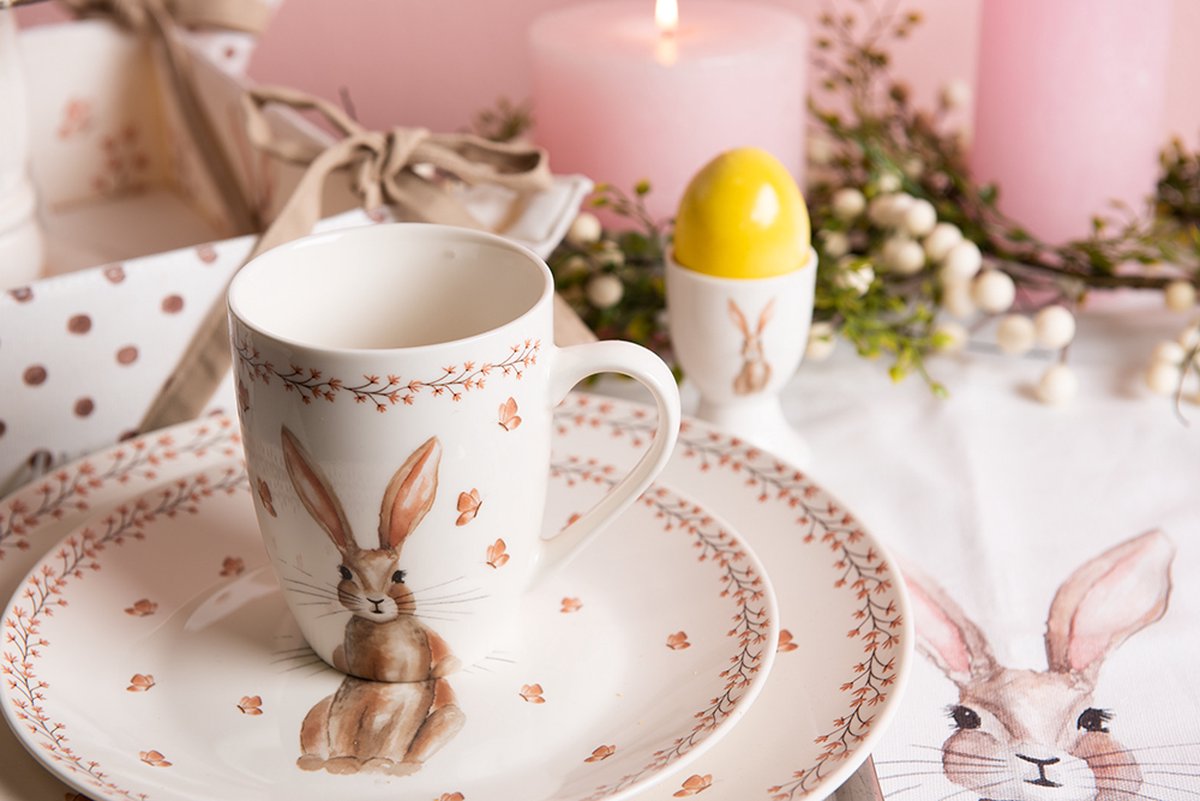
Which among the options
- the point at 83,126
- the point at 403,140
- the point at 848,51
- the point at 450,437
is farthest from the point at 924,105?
the point at 450,437

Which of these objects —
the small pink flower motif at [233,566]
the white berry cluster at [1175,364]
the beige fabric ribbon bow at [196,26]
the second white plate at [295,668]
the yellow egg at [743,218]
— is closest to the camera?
the second white plate at [295,668]

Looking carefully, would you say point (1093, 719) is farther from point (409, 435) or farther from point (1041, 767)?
point (409, 435)

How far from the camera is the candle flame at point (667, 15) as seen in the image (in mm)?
756

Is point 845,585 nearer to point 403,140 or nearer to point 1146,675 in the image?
point 1146,675

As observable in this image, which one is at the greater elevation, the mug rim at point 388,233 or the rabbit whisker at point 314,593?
the mug rim at point 388,233

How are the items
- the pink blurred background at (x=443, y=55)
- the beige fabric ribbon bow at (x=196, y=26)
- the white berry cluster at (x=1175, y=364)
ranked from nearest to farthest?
1. the white berry cluster at (x=1175, y=364)
2. the beige fabric ribbon bow at (x=196, y=26)
3. the pink blurred background at (x=443, y=55)

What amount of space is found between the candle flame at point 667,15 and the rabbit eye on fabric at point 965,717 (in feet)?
1.53

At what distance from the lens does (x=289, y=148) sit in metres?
0.69

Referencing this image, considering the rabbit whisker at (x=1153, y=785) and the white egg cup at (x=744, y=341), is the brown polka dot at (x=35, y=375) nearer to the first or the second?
the white egg cup at (x=744, y=341)

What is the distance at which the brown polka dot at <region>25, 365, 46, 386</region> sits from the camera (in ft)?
1.86

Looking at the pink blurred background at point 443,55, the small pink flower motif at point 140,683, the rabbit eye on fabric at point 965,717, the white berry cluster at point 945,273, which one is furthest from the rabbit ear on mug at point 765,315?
the pink blurred background at point 443,55

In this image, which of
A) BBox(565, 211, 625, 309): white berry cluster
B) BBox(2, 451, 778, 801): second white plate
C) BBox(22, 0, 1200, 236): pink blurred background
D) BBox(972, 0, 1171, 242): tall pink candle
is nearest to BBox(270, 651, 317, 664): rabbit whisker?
BBox(2, 451, 778, 801): second white plate

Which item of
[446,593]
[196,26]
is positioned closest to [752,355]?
[446,593]

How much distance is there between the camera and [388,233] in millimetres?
464
